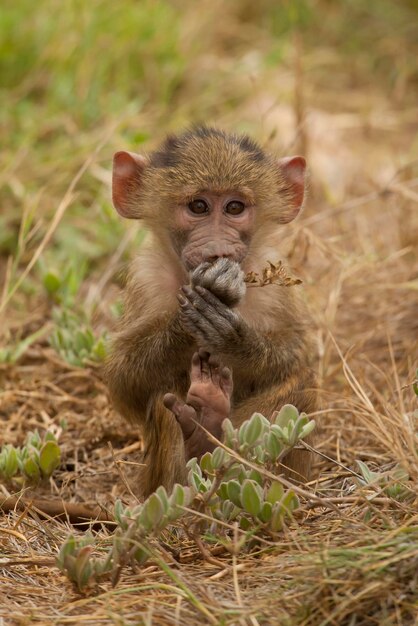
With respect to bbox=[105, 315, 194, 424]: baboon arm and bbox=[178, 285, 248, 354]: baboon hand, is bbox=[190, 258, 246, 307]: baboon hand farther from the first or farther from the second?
bbox=[105, 315, 194, 424]: baboon arm

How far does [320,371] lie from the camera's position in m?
5.29

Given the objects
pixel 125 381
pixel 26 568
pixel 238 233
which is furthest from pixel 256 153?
pixel 26 568

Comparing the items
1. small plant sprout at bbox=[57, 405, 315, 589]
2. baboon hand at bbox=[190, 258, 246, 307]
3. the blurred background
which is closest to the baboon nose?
baboon hand at bbox=[190, 258, 246, 307]

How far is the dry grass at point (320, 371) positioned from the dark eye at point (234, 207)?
0.76 meters

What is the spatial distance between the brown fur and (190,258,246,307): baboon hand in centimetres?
25

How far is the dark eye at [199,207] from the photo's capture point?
4496mm

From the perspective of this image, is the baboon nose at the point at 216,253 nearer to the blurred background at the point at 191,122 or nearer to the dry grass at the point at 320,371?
the dry grass at the point at 320,371

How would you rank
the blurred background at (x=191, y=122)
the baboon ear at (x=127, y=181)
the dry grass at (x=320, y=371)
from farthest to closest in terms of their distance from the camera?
the blurred background at (x=191, y=122) → the baboon ear at (x=127, y=181) → the dry grass at (x=320, y=371)

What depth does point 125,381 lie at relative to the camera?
4535mm

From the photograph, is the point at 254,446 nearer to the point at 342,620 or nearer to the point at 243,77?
the point at 342,620

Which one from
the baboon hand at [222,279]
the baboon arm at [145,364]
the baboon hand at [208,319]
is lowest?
the baboon arm at [145,364]

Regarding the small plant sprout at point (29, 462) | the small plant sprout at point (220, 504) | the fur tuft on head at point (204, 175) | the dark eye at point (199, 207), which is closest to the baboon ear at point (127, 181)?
the fur tuft on head at point (204, 175)

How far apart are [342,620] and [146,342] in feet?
5.79

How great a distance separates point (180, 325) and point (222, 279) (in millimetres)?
379
